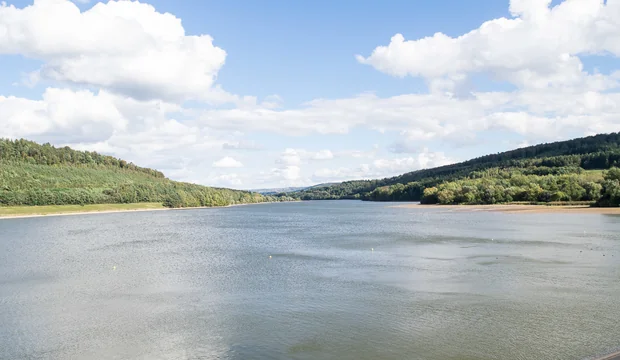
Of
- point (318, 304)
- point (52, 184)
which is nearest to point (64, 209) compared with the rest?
point (52, 184)

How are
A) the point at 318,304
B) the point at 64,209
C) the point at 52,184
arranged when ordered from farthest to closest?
1. the point at 52,184
2. the point at 64,209
3. the point at 318,304

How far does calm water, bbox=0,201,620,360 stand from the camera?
59.7ft

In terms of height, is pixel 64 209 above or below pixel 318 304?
above

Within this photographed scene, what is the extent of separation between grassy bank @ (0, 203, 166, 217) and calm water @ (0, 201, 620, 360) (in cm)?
10121

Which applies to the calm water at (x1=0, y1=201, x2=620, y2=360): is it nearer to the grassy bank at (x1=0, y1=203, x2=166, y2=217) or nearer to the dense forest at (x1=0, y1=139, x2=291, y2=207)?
the grassy bank at (x1=0, y1=203, x2=166, y2=217)

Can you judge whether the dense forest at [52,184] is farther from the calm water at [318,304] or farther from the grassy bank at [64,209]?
the calm water at [318,304]

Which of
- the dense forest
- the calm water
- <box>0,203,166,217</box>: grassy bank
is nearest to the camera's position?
the calm water

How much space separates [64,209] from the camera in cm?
14775

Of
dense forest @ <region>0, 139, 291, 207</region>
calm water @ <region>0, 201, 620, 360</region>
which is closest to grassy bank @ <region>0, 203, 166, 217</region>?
dense forest @ <region>0, 139, 291, 207</region>

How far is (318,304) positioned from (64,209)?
477 ft

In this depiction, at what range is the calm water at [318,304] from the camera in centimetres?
1820

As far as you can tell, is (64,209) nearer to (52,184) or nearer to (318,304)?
(52,184)

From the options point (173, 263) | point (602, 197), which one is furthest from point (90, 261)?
point (602, 197)

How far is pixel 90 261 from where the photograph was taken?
42.4 meters
